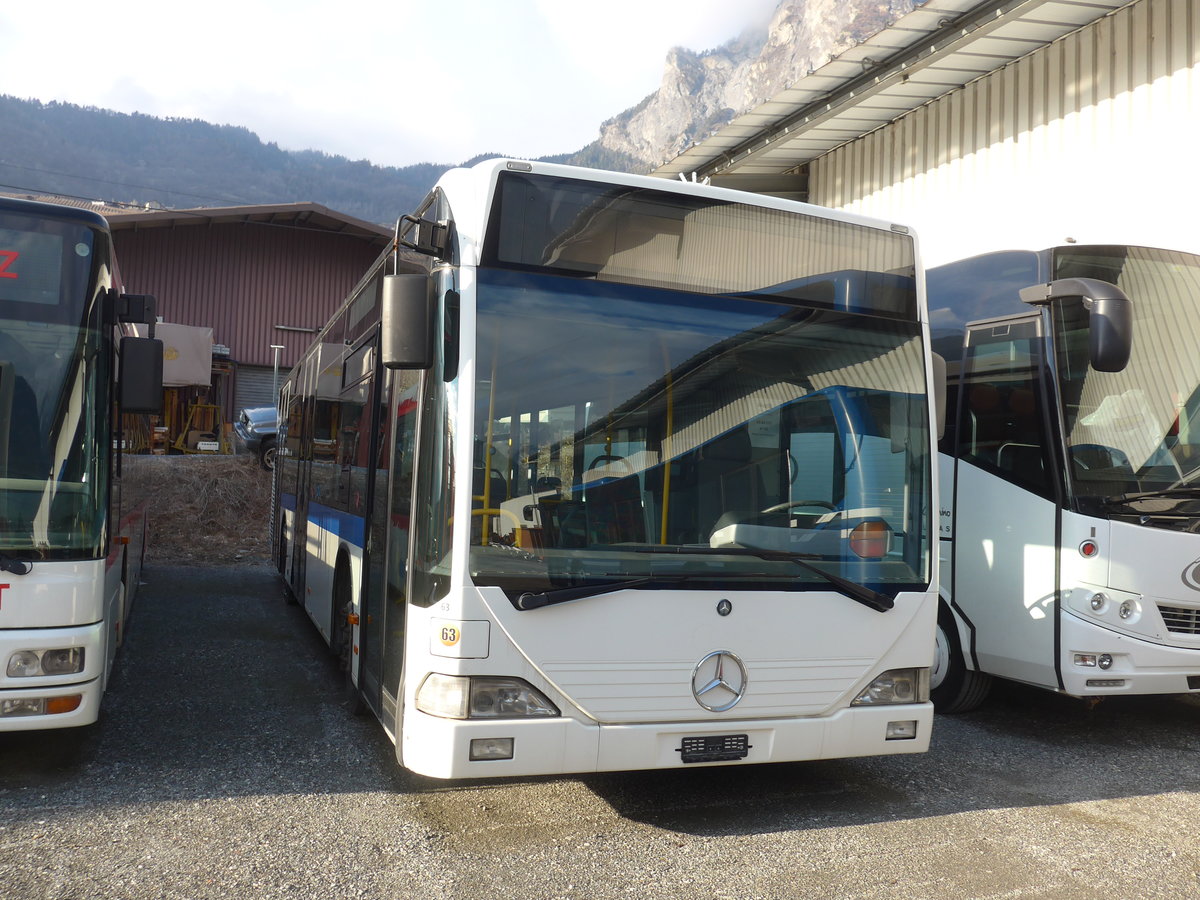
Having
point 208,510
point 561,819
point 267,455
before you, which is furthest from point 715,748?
point 267,455

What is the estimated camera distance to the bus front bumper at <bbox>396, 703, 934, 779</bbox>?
416cm

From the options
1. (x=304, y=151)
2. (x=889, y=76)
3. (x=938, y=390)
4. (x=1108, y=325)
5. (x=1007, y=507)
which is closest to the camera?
(x=938, y=390)

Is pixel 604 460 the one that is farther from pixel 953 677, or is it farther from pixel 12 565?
pixel 953 677

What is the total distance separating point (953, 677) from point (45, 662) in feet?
18.0

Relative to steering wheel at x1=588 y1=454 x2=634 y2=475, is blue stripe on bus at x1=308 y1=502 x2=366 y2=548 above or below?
below

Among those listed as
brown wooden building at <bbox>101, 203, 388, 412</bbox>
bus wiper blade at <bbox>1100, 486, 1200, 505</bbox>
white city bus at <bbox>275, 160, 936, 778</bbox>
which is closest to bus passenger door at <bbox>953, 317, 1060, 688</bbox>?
bus wiper blade at <bbox>1100, 486, 1200, 505</bbox>

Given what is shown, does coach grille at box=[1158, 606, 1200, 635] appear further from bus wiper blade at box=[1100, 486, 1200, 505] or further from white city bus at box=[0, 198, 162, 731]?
white city bus at box=[0, 198, 162, 731]

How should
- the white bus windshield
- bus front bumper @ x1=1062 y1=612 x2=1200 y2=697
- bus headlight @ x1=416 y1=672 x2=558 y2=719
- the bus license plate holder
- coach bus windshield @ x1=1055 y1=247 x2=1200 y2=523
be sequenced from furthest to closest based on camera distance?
coach bus windshield @ x1=1055 y1=247 x2=1200 y2=523 < bus front bumper @ x1=1062 y1=612 x2=1200 y2=697 < the bus license plate holder < the white bus windshield < bus headlight @ x1=416 y1=672 x2=558 y2=719

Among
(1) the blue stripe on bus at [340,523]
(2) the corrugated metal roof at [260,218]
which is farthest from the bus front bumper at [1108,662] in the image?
(2) the corrugated metal roof at [260,218]

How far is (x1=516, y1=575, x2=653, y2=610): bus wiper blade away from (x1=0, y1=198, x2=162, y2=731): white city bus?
2.18 meters

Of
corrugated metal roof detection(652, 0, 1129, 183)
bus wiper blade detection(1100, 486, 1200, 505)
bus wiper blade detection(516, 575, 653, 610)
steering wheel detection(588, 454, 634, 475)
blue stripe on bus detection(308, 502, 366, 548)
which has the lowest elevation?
bus wiper blade detection(516, 575, 653, 610)

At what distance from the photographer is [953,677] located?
Answer: 6977 mm

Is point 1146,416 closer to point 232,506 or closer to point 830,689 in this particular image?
point 830,689

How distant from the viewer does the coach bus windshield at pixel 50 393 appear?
4.71 metres
